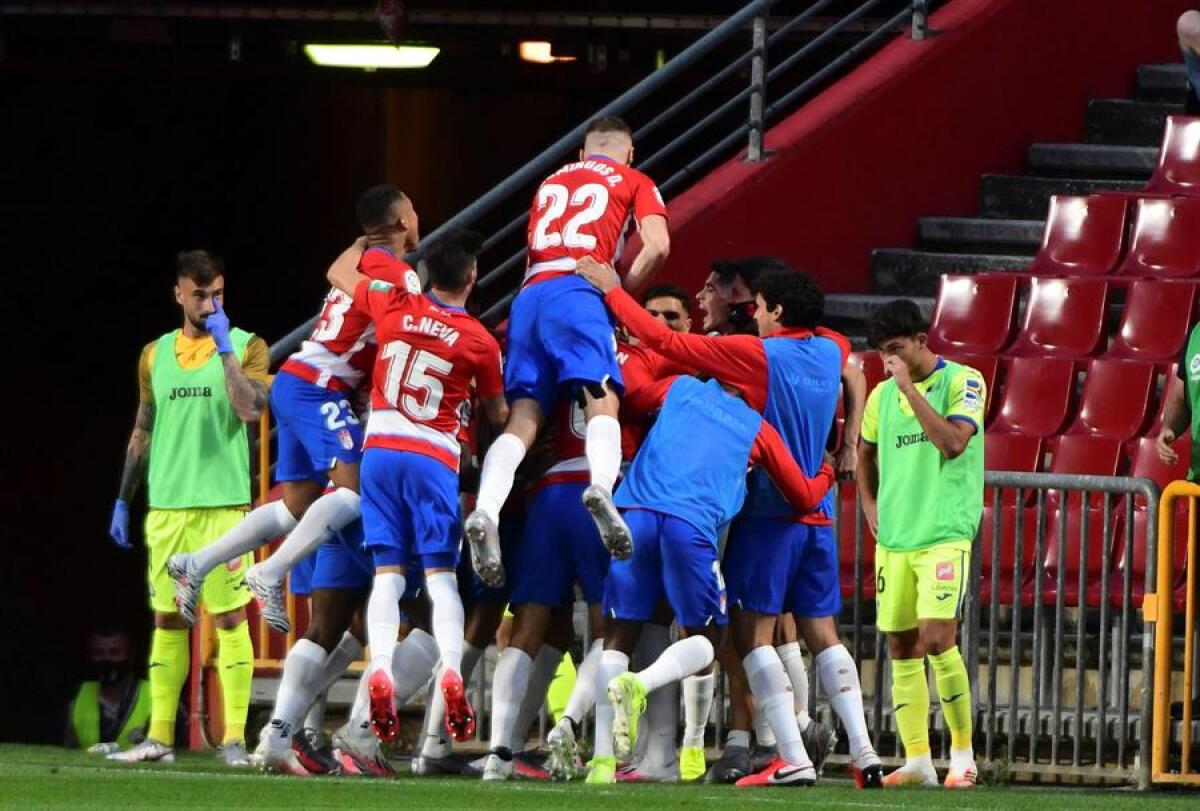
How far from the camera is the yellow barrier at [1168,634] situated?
1107 centimetres

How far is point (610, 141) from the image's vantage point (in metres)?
11.5

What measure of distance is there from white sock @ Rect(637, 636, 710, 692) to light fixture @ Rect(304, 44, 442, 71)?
9035 millimetres

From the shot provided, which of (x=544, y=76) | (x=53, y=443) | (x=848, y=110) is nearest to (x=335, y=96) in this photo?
(x=544, y=76)

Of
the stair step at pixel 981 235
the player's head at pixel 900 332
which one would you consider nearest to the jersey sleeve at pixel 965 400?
the player's head at pixel 900 332

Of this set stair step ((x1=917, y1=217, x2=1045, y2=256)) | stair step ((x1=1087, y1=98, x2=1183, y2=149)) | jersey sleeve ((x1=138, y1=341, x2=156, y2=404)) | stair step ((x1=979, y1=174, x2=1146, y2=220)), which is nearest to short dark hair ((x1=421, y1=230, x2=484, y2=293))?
jersey sleeve ((x1=138, y1=341, x2=156, y2=404))

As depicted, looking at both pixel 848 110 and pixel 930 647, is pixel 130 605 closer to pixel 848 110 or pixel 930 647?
pixel 848 110

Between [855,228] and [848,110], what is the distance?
0.64m

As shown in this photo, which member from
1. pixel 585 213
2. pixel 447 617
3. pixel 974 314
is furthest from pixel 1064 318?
pixel 447 617

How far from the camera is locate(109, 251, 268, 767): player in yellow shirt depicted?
12219mm

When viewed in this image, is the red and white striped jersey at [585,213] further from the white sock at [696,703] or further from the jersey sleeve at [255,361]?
the jersey sleeve at [255,361]

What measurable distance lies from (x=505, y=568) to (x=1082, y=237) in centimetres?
494

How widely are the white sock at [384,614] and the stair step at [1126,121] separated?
7.25 metres

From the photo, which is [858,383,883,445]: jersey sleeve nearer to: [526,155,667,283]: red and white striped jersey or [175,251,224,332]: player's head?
[526,155,667,283]: red and white striped jersey

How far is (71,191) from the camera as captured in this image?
2020 cm
